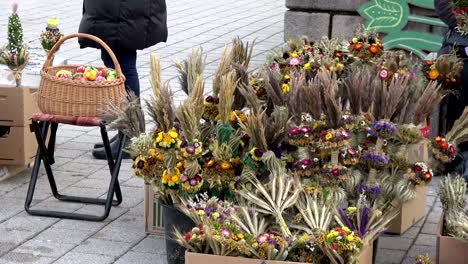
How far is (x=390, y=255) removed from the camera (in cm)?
466

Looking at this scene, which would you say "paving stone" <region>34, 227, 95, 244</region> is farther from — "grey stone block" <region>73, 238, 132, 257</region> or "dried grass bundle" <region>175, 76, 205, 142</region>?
"dried grass bundle" <region>175, 76, 205, 142</region>

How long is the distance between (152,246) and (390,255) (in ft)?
3.71

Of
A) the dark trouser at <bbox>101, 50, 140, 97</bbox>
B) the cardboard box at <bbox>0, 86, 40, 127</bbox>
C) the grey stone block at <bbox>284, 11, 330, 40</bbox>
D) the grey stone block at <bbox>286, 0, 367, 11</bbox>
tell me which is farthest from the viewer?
the grey stone block at <bbox>284, 11, 330, 40</bbox>

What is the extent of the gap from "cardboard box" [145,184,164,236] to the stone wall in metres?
3.47

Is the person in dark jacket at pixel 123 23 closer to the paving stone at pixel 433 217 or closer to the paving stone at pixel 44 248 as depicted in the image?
the paving stone at pixel 44 248

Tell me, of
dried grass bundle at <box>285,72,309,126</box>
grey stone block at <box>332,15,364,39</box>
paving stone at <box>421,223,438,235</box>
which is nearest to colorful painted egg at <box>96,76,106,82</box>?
dried grass bundle at <box>285,72,309,126</box>

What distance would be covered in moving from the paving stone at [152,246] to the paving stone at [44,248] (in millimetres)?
322

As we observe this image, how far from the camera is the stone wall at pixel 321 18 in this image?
7863 mm

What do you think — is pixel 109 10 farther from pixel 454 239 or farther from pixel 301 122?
pixel 454 239

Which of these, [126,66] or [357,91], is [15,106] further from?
[357,91]

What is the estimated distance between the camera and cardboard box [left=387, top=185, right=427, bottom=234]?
4.89 m

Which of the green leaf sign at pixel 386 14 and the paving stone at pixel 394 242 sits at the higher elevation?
the green leaf sign at pixel 386 14

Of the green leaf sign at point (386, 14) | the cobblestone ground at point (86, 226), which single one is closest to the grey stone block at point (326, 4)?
the green leaf sign at point (386, 14)

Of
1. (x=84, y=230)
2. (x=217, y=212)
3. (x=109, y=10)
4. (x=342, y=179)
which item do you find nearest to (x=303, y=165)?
(x=342, y=179)
